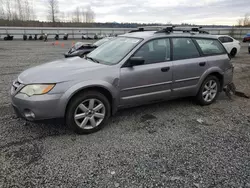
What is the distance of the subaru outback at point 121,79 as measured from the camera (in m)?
2.87

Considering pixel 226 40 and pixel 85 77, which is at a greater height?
pixel 226 40

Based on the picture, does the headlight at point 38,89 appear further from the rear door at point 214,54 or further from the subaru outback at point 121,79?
the rear door at point 214,54

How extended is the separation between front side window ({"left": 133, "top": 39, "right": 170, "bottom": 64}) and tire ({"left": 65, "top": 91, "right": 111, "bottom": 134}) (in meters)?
1.05

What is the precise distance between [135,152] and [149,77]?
55.7 inches

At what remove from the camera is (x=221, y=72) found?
4.45 metres

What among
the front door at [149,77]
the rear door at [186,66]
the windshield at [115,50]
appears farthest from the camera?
the rear door at [186,66]

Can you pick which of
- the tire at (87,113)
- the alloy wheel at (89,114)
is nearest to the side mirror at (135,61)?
the tire at (87,113)

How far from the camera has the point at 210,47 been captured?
4.39 metres

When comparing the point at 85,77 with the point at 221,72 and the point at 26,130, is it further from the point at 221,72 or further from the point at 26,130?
the point at 221,72

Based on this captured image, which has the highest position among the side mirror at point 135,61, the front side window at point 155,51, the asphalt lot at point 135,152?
the front side window at point 155,51

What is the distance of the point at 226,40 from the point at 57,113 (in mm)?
12147

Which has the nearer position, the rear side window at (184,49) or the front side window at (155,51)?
the front side window at (155,51)

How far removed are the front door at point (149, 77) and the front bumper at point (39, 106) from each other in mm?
1115

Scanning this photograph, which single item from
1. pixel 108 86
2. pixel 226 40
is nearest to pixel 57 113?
pixel 108 86
